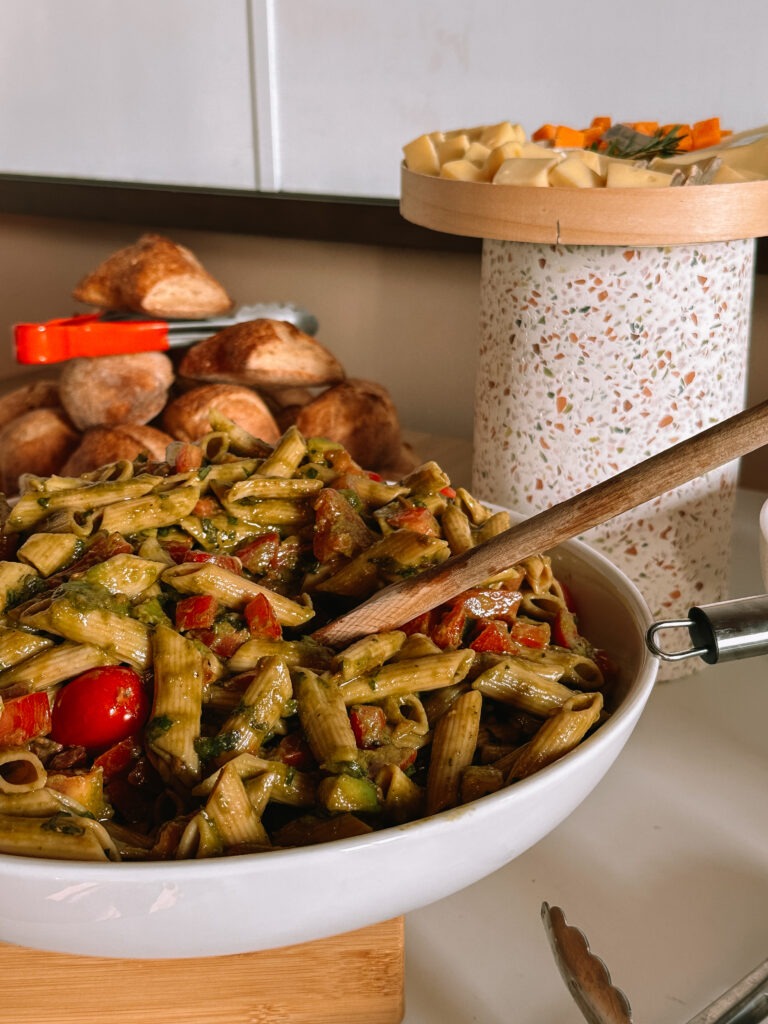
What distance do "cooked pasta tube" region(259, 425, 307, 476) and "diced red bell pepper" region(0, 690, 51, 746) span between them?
0.82 feet

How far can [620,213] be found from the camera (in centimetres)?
80

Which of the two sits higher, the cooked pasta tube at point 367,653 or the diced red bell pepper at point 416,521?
the diced red bell pepper at point 416,521

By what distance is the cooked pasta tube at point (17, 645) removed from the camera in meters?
0.63

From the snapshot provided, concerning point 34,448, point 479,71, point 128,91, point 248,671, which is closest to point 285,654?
point 248,671

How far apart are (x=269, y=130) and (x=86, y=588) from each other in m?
1.42

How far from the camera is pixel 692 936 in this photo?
A: 0.67 m

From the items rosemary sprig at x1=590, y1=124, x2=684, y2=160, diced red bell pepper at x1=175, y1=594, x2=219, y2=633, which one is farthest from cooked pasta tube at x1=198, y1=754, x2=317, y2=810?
rosemary sprig at x1=590, y1=124, x2=684, y2=160

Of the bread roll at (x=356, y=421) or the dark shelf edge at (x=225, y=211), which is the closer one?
the bread roll at (x=356, y=421)

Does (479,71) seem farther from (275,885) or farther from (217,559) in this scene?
(275,885)

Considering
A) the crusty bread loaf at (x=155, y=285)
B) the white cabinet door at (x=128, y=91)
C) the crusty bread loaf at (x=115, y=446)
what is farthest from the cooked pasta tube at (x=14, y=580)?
the white cabinet door at (x=128, y=91)

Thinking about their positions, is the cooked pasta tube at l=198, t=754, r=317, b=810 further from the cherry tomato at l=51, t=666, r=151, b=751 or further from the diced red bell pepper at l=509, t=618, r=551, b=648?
the diced red bell pepper at l=509, t=618, r=551, b=648

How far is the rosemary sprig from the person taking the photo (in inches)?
38.2

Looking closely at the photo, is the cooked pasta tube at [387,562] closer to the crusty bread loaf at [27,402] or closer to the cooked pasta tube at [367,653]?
the cooked pasta tube at [367,653]

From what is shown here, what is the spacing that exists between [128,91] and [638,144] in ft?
4.54
